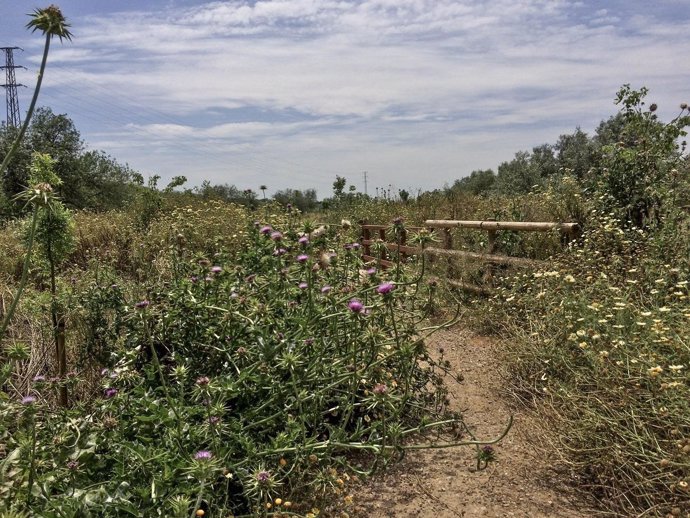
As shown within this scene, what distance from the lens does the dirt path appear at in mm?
2727

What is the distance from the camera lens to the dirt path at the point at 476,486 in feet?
8.95

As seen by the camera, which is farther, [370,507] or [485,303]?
[485,303]

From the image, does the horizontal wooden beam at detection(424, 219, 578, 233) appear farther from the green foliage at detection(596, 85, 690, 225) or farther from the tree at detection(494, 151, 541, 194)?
the tree at detection(494, 151, 541, 194)

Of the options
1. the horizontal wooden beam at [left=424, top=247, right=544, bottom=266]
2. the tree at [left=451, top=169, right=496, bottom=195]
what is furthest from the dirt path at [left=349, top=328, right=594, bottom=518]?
the tree at [left=451, top=169, right=496, bottom=195]

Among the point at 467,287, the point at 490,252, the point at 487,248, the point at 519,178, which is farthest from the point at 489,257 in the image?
the point at 519,178

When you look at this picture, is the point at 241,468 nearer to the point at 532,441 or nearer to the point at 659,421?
the point at 532,441

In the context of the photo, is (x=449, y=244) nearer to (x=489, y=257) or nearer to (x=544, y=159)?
(x=489, y=257)

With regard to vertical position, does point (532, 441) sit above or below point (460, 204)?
below

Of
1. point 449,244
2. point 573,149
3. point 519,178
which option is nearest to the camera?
point 449,244

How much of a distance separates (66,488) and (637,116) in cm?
696

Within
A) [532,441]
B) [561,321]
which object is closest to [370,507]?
[532,441]

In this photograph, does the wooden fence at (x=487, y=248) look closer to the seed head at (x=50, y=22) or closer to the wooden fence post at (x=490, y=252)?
the wooden fence post at (x=490, y=252)

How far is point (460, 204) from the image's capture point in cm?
1048

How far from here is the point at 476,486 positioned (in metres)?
2.92
